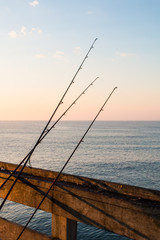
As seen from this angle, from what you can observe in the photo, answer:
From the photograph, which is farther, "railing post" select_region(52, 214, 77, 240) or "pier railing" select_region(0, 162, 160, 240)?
"railing post" select_region(52, 214, 77, 240)

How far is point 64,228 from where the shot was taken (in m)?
3.64

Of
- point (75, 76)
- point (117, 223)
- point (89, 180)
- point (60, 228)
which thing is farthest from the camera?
point (75, 76)

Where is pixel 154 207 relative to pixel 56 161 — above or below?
above

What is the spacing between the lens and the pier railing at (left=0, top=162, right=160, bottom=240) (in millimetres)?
2920

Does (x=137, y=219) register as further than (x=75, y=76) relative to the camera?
No

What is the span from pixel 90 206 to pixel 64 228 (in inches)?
28.0

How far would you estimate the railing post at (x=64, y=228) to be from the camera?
3635mm

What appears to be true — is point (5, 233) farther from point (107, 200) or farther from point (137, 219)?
point (137, 219)

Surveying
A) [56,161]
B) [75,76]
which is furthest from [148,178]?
[75,76]

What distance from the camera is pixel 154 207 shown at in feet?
9.41

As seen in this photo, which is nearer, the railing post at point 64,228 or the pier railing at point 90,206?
the pier railing at point 90,206

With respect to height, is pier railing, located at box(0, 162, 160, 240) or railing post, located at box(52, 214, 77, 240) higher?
pier railing, located at box(0, 162, 160, 240)

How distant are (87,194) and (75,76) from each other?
2792 mm

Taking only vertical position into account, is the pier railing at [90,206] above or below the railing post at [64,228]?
above
